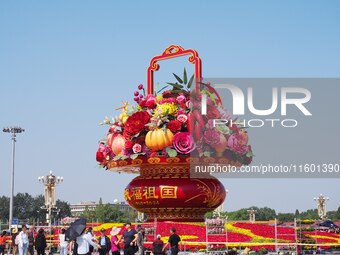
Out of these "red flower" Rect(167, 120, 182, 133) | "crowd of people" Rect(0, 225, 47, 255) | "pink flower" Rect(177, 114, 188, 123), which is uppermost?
"pink flower" Rect(177, 114, 188, 123)

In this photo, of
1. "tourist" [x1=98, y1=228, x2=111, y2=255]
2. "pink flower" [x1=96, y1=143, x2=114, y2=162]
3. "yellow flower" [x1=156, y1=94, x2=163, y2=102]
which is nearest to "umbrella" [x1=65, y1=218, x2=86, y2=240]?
"tourist" [x1=98, y1=228, x2=111, y2=255]

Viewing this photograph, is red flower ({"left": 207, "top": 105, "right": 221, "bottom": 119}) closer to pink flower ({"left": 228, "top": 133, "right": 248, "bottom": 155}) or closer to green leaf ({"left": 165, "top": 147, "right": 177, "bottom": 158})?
pink flower ({"left": 228, "top": 133, "right": 248, "bottom": 155})

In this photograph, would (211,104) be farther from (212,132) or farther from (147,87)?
(147,87)

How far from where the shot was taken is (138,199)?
61.4 ft

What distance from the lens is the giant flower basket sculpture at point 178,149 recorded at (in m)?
18.0

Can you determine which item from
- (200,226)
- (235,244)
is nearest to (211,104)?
(200,226)

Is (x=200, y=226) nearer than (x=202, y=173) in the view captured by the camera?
No

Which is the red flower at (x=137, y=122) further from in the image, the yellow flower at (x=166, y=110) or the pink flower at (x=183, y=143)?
the pink flower at (x=183, y=143)

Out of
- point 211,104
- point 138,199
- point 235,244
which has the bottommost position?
point 235,244

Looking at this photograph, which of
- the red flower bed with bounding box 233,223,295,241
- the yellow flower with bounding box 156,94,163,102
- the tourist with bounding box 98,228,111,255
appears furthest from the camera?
the red flower bed with bounding box 233,223,295,241

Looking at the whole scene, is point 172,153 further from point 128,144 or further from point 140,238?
point 140,238

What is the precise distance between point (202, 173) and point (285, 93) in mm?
3666

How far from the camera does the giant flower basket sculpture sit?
1802 cm

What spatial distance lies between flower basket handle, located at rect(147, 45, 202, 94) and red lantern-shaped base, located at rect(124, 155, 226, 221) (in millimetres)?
2784
